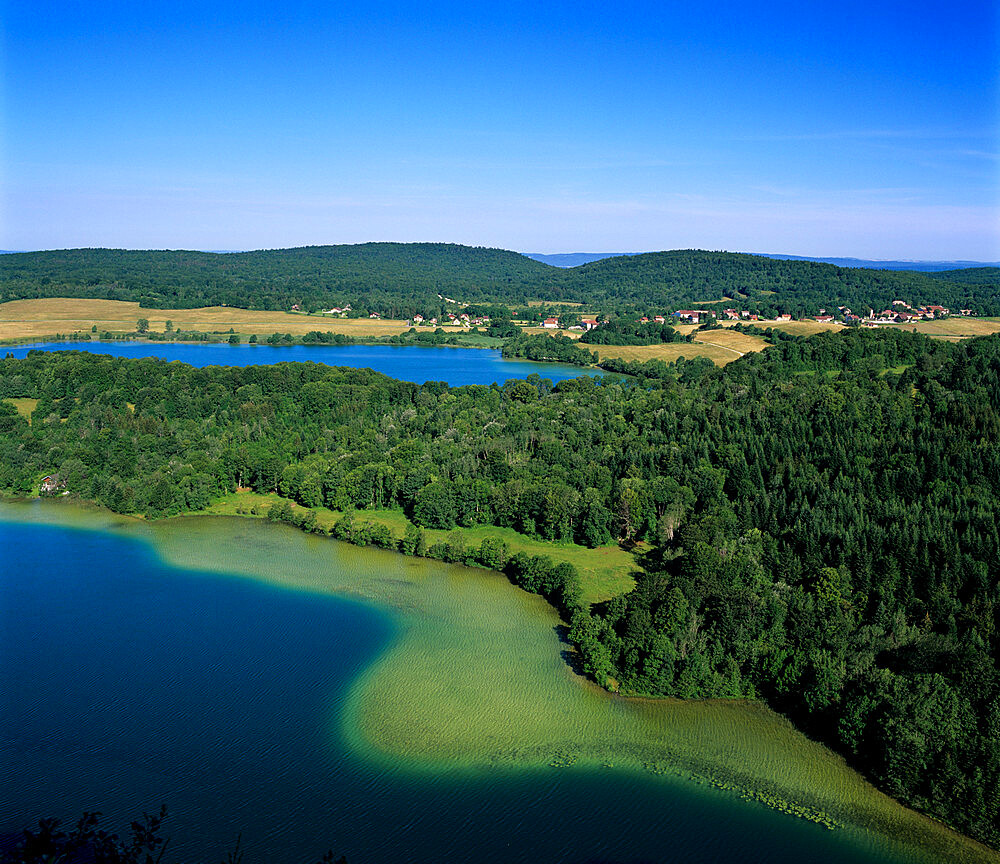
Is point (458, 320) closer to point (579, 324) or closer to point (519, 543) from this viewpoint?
point (579, 324)

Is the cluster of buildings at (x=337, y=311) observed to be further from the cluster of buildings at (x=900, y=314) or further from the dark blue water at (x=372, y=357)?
Result: the cluster of buildings at (x=900, y=314)

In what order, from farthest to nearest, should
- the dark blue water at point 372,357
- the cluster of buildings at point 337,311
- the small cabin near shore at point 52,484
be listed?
the cluster of buildings at point 337,311 < the dark blue water at point 372,357 < the small cabin near shore at point 52,484

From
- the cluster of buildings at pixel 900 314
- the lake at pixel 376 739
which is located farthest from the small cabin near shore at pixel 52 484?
the cluster of buildings at pixel 900 314

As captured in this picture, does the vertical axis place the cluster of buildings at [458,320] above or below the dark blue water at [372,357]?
above

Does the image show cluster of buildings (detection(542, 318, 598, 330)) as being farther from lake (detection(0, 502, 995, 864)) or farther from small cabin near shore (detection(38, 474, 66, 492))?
lake (detection(0, 502, 995, 864))

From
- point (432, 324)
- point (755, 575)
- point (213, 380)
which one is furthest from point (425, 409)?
point (432, 324)
